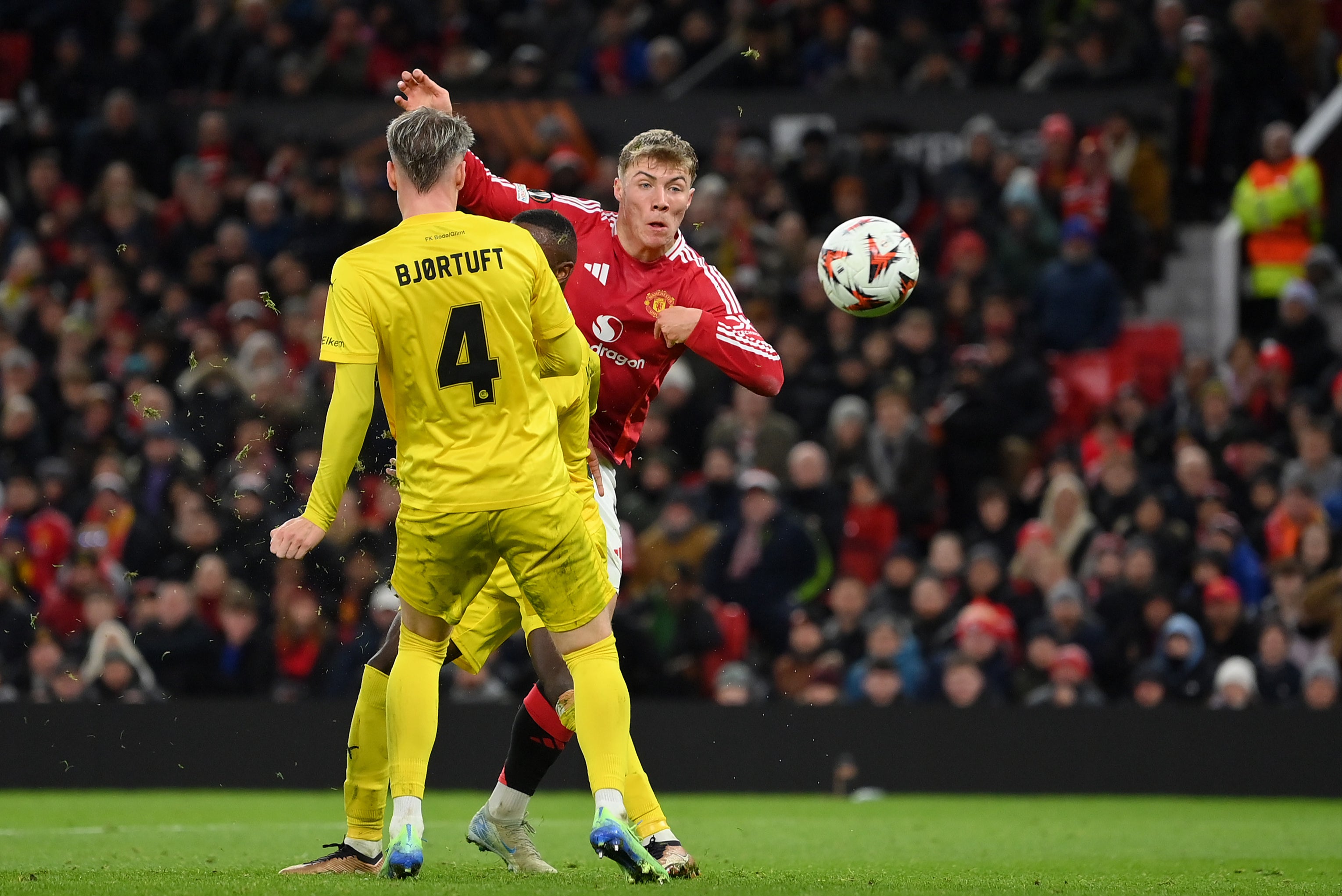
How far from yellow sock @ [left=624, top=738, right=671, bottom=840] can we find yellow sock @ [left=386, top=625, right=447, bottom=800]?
0.70 meters

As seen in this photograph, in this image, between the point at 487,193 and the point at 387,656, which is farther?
the point at 487,193

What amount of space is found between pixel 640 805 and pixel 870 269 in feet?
8.79

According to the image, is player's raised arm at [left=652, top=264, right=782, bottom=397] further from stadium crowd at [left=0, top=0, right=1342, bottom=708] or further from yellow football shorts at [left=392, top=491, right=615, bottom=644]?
stadium crowd at [left=0, top=0, right=1342, bottom=708]

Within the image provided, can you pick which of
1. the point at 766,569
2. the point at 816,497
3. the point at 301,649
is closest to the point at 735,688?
the point at 766,569

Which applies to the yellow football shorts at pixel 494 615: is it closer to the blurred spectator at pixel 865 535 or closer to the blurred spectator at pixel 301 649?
the blurred spectator at pixel 301 649

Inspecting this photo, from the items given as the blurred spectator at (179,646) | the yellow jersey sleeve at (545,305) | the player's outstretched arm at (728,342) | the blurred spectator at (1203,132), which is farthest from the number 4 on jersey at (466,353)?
the blurred spectator at (1203,132)

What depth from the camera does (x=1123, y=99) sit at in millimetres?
16766

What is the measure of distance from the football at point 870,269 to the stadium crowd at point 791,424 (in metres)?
3.37

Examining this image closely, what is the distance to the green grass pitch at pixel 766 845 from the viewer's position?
6680mm

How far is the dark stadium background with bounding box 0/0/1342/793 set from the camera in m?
12.9

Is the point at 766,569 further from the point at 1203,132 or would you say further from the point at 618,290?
the point at 1203,132

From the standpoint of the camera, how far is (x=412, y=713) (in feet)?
21.5

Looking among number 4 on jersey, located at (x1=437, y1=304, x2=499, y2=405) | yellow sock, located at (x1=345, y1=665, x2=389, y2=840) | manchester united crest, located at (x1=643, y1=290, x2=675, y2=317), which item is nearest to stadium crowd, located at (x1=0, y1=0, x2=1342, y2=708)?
manchester united crest, located at (x1=643, y1=290, x2=675, y2=317)

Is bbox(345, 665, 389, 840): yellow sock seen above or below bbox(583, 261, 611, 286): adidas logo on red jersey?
below
